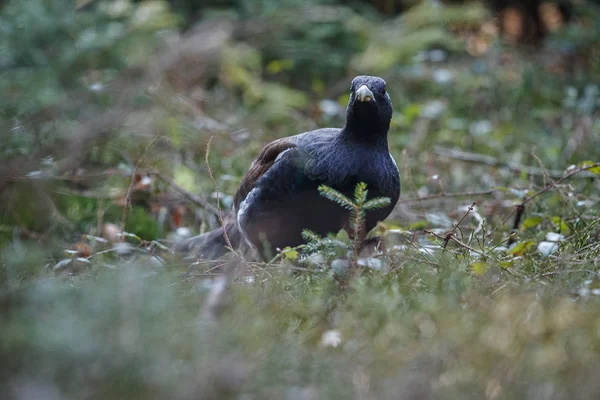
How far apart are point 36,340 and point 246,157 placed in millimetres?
5072

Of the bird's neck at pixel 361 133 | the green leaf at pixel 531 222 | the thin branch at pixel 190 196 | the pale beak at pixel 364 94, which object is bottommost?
the thin branch at pixel 190 196

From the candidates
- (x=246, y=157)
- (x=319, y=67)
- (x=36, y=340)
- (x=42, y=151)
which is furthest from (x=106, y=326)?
(x=319, y=67)

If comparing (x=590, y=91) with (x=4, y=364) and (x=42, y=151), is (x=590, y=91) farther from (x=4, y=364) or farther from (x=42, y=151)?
(x=4, y=364)

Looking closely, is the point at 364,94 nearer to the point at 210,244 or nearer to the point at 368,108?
the point at 368,108

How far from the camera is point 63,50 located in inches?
241

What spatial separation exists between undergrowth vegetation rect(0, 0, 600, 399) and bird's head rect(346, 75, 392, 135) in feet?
2.27

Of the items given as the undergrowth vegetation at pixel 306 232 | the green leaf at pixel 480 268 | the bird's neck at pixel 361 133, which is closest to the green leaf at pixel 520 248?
the undergrowth vegetation at pixel 306 232

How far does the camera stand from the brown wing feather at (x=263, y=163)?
4789mm

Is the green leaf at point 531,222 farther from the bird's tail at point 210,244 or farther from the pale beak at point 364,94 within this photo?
the bird's tail at point 210,244

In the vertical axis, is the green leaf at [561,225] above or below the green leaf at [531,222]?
above

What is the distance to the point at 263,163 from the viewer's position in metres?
4.92

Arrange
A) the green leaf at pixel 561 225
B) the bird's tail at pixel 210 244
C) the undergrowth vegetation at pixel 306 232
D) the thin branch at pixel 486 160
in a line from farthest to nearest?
the thin branch at pixel 486 160 → the bird's tail at pixel 210 244 → the green leaf at pixel 561 225 → the undergrowth vegetation at pixel 306 232

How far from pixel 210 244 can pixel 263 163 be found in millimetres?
722

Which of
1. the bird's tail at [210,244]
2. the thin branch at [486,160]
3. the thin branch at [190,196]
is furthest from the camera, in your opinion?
the thin branch at [486,160]
